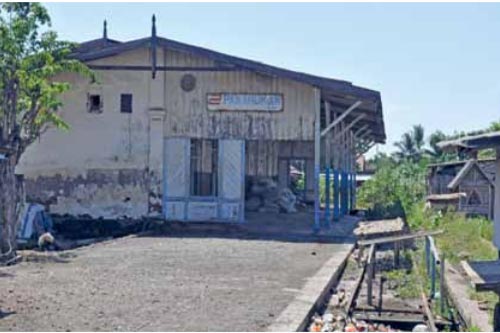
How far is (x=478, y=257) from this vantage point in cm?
1519

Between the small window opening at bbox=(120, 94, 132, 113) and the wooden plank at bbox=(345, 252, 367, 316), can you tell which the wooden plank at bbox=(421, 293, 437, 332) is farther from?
the small window opening at bbox=(120, 94, 132, 113)

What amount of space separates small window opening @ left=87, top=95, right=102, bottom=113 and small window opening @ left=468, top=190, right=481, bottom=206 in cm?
1101

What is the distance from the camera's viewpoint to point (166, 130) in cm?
2120

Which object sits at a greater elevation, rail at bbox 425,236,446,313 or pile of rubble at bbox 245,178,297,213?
pile of rubble at bbox 245,178,297,213

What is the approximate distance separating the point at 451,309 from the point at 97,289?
4558 millimetres

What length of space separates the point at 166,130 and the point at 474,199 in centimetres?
957

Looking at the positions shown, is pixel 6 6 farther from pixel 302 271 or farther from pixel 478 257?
pixel 478 257

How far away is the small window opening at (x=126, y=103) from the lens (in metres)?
21.5

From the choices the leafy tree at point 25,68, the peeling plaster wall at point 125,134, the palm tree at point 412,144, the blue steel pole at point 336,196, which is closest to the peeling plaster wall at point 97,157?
the peeling plaster wall at point 125,134

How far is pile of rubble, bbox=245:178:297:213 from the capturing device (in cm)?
2734

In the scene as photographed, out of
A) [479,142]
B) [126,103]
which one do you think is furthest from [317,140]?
[479,142]

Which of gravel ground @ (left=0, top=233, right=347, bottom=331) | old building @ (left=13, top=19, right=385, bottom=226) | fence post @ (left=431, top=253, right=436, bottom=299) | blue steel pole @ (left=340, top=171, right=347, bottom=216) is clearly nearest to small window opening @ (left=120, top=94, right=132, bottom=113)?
old building @ (left=13, top=19, right=385, bottom=226)

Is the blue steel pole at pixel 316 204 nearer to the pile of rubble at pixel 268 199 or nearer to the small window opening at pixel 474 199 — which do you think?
the small window opening at pixel 474 199

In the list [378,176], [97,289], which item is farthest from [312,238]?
[378,176]
